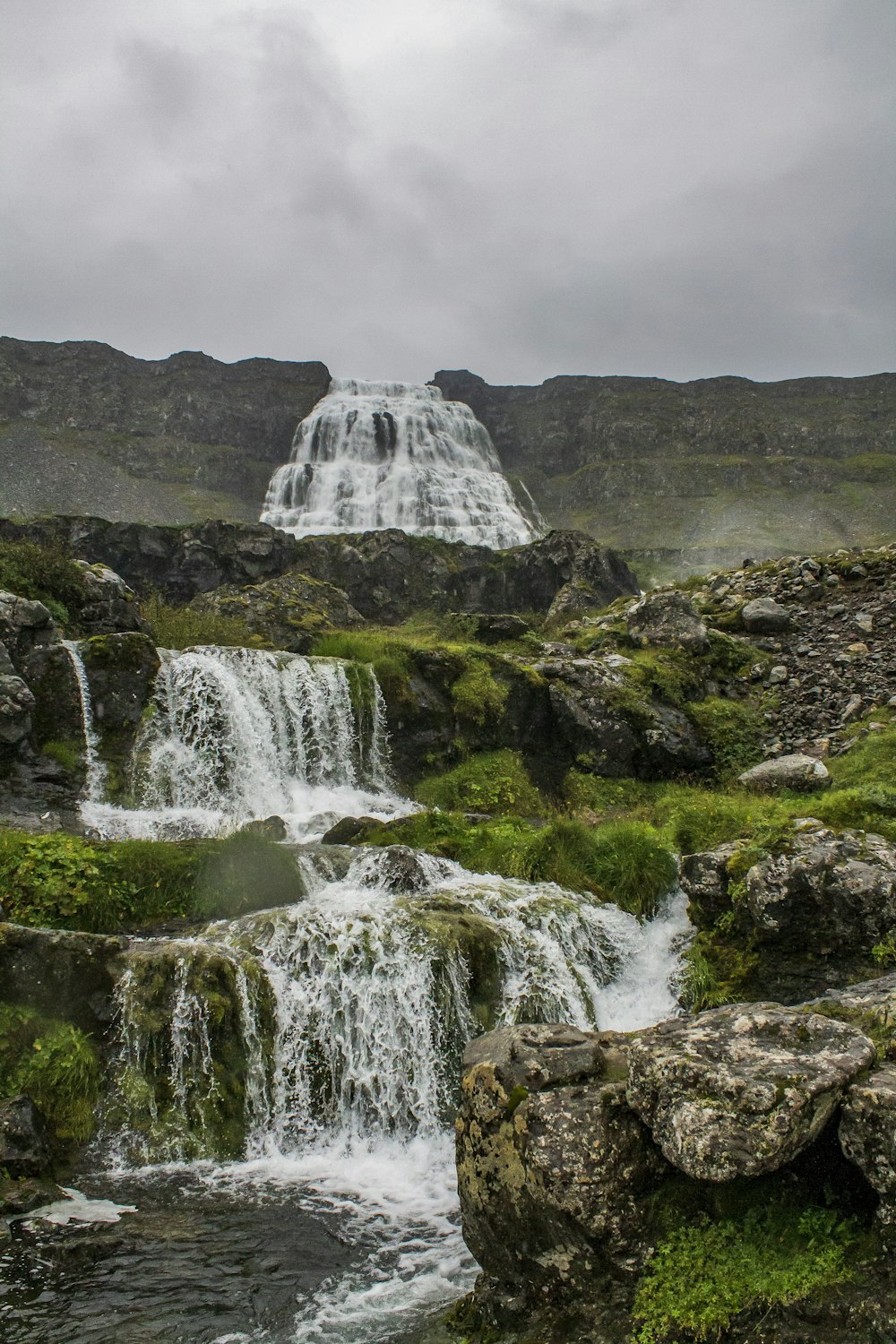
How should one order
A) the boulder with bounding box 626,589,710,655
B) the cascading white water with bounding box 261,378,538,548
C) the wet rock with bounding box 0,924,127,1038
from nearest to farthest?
the wet rock with bounding box 0,924,127,1038 → the boulder with bounding box 626,589,710,655 → the cascading white water with bounding box 261,378,538,548

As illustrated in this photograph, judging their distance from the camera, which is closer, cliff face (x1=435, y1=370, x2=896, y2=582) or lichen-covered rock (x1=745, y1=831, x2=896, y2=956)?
lichen-covered rock (x1=745, y1=831, x2=896, y2=956)

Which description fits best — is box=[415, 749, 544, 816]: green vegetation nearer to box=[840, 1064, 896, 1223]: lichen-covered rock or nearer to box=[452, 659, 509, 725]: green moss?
box=[452, 659, 509, 725]: green moss

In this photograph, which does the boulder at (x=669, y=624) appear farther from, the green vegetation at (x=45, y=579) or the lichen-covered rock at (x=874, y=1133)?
the lichen-covered rock at (x=874, y=1133)

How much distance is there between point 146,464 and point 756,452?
55.2 meters

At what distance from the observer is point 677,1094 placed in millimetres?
4188

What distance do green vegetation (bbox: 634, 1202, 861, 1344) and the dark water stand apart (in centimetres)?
257

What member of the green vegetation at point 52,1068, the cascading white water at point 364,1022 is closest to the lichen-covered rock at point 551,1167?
the cascading white water at point 364,1022

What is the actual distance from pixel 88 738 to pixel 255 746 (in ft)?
10.2

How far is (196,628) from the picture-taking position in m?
19.8

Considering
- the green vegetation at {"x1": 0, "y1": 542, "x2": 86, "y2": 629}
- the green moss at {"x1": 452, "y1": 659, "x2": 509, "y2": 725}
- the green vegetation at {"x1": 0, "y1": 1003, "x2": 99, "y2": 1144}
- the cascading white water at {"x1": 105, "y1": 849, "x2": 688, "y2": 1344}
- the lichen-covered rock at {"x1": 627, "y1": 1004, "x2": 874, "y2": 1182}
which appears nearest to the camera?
the lichen-covered rock at {"x1": 627, "y1": 1004, "x2": 874, "y2": 1182}

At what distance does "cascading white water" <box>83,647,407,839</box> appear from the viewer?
14.4 meters

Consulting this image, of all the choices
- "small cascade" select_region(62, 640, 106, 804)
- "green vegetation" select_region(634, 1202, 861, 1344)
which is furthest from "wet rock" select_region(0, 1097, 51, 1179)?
"small cascade" select_region(62, 640, 106, 804)

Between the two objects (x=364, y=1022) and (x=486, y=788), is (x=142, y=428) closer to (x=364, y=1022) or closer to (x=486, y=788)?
(x=486, y=788)

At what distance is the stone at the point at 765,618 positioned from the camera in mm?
21469
